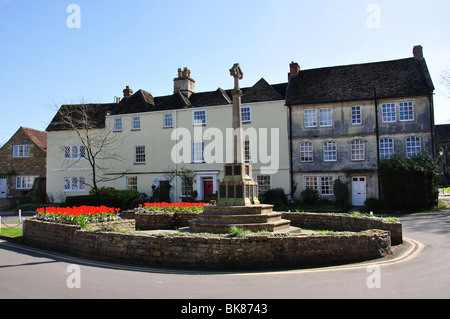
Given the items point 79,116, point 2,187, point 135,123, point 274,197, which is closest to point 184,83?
point 135,123

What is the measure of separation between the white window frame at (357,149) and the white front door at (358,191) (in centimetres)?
164

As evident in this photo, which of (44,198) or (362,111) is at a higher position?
(362,111)

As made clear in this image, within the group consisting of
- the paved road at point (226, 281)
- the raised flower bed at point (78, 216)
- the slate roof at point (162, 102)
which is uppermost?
the slate roof at point (162, 102)

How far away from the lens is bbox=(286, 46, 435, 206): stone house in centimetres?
2772

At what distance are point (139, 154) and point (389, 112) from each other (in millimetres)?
21883

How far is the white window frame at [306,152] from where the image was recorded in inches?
1175

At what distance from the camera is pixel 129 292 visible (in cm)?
732

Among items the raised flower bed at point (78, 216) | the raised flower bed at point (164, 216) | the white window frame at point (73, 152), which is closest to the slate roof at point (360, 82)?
the raised flower bed at point (164, 216)

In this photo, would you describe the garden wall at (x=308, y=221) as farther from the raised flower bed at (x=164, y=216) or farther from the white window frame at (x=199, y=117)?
the white window frame at (x=199, y=117)

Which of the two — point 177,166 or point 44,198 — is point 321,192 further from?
point 44,198

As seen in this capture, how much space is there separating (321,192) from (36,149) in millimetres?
31083

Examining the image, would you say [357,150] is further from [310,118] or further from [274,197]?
[274,197]

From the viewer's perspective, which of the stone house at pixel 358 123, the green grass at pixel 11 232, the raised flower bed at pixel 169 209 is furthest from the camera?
the stone house at pixel 358 123
